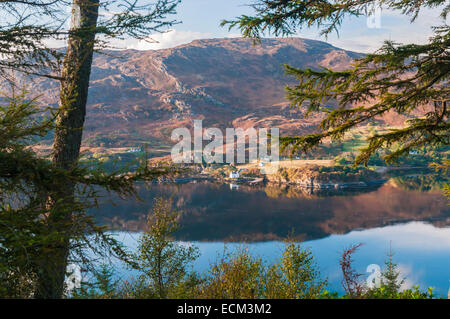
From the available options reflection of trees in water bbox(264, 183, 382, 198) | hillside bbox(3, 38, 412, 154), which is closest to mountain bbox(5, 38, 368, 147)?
hillside bbox(3, 38, 412, 154)

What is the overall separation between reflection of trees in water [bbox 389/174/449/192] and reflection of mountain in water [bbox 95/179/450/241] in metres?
3.46

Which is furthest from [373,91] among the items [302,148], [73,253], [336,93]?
[73,253]

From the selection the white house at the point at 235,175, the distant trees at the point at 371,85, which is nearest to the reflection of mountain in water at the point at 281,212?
the white house at the point at 235,175

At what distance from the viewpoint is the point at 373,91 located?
18.7 feet

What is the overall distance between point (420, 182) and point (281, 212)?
38355mm

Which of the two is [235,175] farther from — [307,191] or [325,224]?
[325,224]

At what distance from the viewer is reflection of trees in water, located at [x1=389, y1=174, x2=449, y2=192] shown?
5784cm

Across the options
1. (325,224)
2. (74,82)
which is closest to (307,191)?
(325,224)

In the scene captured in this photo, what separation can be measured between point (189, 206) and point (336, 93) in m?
43.0

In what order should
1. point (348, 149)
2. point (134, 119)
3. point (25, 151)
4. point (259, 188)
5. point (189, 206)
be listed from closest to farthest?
point (25, 151), point (189, 206), point (259, 188), point (348, 149), point (134, 119)

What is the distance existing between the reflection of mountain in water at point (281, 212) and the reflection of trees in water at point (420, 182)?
11.4ft

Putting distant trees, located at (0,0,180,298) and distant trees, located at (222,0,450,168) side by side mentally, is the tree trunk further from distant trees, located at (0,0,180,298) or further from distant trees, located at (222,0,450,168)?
distant trees, located at (222,0,450,168)

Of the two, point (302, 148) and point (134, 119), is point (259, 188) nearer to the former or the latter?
point (302, 148)

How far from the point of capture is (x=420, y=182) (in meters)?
63.8
